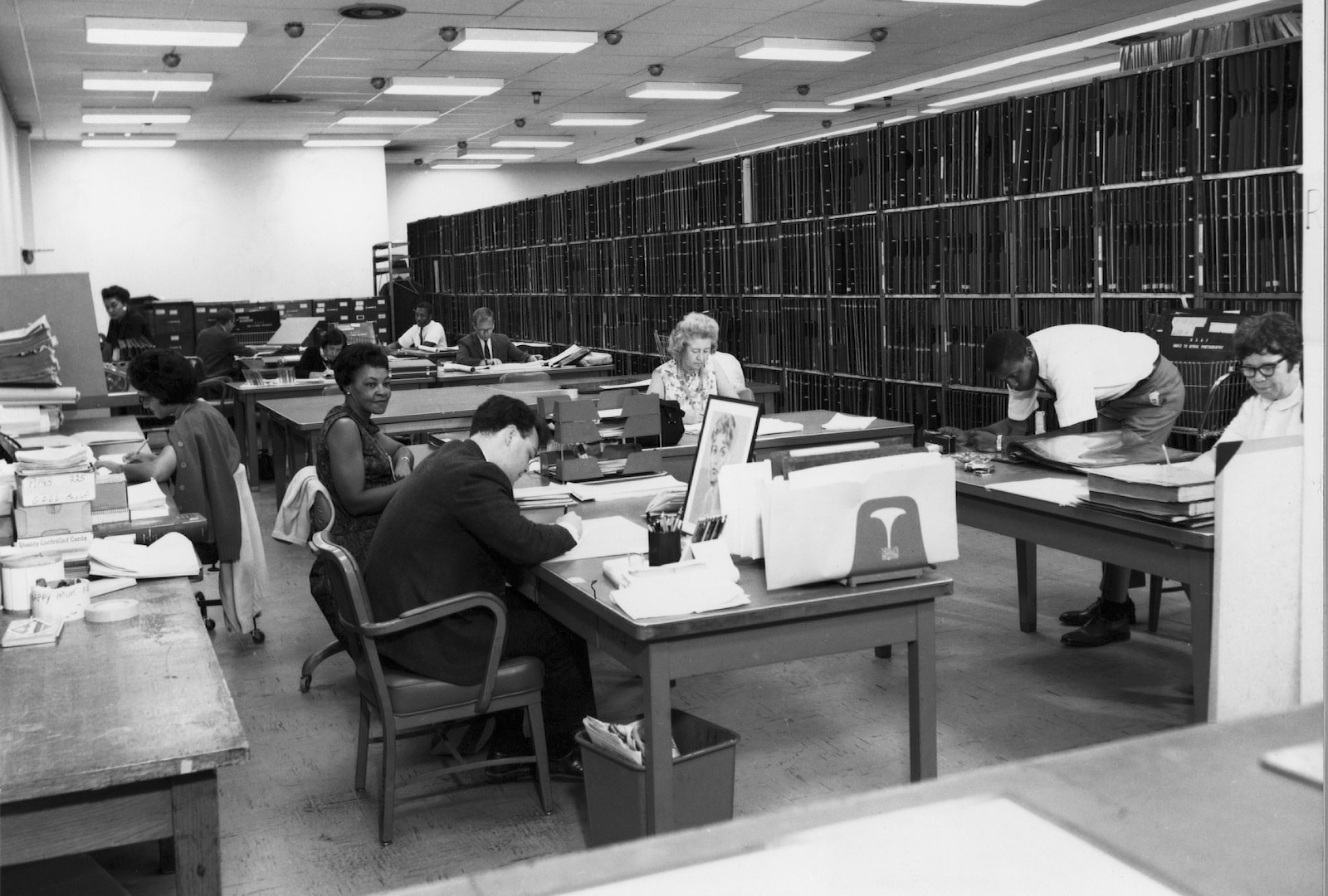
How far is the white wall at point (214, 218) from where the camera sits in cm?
1439

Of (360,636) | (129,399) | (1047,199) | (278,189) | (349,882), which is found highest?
(278,189)

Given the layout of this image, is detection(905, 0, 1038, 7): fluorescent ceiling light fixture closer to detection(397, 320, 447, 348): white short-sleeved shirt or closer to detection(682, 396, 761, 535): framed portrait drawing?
detection(397, 320, 447, 348): white short-sleeved shirt

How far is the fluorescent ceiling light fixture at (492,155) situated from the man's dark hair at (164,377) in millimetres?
12378

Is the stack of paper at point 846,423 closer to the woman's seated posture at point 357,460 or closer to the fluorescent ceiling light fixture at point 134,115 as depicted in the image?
the woman's seated posture at point 357,460

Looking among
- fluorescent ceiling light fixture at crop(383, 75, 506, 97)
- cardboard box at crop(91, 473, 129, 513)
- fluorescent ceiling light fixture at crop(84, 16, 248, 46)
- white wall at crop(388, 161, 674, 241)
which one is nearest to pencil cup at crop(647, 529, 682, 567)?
cardboard box at crop(91, 473, 129, 513)

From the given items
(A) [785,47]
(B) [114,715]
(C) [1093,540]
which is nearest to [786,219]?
(A) [785,47]

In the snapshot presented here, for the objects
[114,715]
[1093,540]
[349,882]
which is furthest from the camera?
[1093,540]

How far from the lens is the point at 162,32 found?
336 inches

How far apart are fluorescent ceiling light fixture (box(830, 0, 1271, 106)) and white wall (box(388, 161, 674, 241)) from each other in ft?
21.4

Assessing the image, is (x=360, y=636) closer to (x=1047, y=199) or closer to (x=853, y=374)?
(x=1047, y=199)

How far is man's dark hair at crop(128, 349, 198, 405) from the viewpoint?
15.0 ft

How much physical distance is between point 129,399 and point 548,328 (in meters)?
6.11

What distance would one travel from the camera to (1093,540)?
11.3 ft

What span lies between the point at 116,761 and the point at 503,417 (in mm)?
→ 1667
